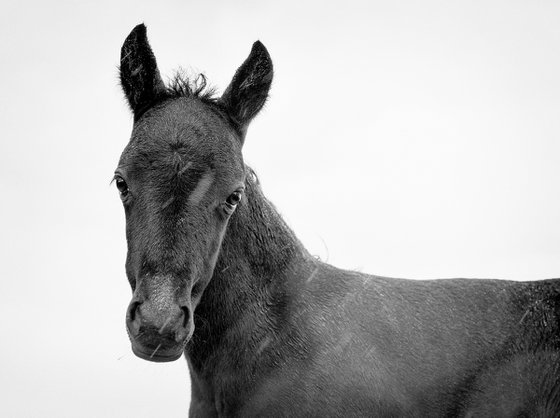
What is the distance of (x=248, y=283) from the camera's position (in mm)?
5371

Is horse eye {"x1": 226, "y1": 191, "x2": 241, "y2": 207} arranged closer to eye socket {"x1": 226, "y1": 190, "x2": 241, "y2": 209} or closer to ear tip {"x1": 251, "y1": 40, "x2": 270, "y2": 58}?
eye socket {"x1": 226, "y1": 190, "x2": 241, "y2": 209}

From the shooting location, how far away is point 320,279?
234 inches

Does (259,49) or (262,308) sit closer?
(262,308)

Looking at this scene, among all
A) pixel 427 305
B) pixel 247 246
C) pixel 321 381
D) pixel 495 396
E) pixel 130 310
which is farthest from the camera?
pixel 427 305

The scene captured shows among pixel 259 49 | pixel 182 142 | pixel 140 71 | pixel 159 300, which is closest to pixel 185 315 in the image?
pixel 159 300

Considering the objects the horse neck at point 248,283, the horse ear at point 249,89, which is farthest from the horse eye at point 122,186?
the horse ear at point 249,89

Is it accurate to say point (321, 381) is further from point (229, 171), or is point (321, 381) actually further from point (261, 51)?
point (261, 51)

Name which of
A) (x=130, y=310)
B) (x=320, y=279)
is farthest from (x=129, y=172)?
(x=320, y=279)

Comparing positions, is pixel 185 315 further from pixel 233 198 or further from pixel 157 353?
pixel 233 198

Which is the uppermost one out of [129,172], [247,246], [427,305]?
[129,172]

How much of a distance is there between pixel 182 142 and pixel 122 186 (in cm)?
63

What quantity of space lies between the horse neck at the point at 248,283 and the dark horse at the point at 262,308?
13mm

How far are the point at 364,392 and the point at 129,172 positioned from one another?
2911 mm

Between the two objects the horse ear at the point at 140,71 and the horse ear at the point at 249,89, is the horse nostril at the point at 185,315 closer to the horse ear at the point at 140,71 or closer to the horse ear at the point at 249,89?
the horse ear at the point at 249,89
